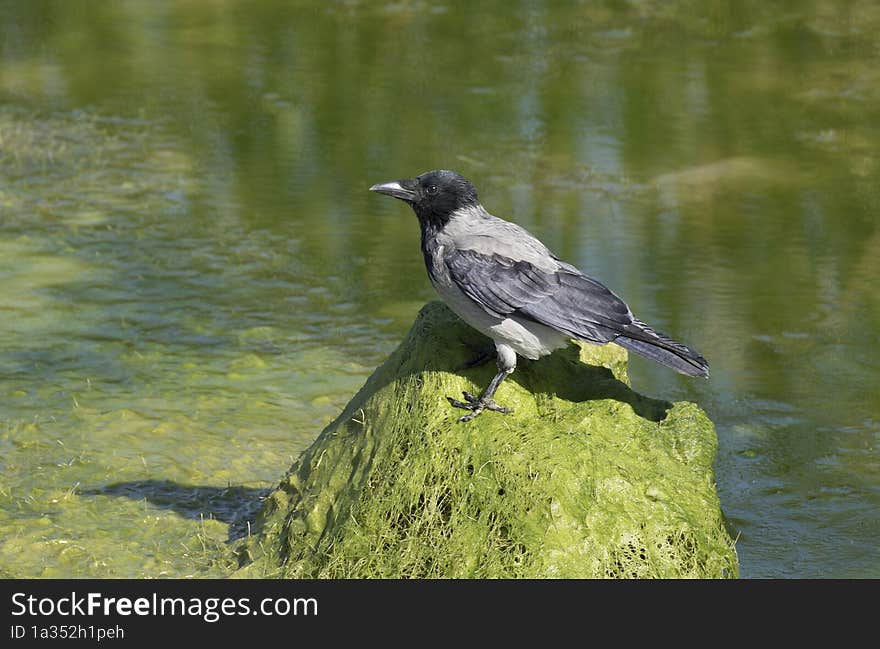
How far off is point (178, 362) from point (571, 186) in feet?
16.2

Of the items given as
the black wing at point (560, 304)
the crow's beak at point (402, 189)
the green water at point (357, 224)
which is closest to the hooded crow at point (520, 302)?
the black wing at point (560, 304)

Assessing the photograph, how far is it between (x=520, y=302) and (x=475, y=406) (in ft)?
1.54

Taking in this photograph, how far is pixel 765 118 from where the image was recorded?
48.9ft

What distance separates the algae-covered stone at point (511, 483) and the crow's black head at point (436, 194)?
0.46 m

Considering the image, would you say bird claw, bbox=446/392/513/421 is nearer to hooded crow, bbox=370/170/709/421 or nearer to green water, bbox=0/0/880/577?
hooded crow, bbox=370/170/709/421

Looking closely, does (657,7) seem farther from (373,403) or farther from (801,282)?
(373,403)

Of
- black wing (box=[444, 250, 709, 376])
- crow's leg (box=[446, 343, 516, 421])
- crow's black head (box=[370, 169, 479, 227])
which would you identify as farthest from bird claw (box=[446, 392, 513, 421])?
crow's black head (box=[370, 169, 479, 227])

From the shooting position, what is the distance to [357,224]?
12055 millimetres

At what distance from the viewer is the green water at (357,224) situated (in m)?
7.72

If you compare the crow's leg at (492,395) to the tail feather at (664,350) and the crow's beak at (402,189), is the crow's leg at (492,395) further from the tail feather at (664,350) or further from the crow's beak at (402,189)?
the crow's beak at (402,189)

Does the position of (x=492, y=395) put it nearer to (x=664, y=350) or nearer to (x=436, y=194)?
(x=664, y=350)

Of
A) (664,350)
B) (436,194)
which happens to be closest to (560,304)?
(664,350)
